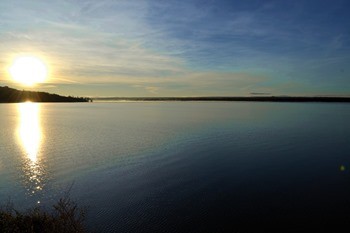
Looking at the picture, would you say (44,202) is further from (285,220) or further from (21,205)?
(285,220)

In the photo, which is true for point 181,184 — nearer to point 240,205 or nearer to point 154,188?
point 154,188

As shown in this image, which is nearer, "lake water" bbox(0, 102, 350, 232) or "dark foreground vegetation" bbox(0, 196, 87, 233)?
"dark foreground vegetation" bbox(0, 196, 87, 233)

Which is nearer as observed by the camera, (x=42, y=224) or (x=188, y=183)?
(x=42, y=224)

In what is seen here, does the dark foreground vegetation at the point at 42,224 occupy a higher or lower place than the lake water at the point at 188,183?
higher

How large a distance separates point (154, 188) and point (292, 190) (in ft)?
36.3

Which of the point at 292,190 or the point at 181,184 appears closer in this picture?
the point at 292,190

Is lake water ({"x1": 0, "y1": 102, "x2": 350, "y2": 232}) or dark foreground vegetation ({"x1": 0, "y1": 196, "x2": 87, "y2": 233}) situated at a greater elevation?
dark foreground vegetation ({"x1": 0, "y1": 196, "x2": 87, "y2": 233})

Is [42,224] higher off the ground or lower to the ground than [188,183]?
higher

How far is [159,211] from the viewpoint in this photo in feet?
61.0

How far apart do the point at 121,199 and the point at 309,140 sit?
124 ft

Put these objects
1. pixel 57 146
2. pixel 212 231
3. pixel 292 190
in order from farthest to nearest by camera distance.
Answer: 1. pixel 57 146
2. pixel 292 190
3. pixel 212 231

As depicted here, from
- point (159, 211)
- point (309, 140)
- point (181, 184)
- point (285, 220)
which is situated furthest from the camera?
point (309, 140)

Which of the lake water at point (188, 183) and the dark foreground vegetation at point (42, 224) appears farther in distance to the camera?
the lake water at point (188, 183)

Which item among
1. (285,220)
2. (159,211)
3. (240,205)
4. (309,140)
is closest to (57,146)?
(159,211)
